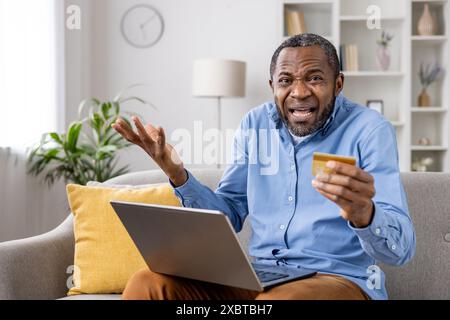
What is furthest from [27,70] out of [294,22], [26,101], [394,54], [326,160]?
[326,160]

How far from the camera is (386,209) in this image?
138cm

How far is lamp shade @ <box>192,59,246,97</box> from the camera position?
4.18 m

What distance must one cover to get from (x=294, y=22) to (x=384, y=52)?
65cm

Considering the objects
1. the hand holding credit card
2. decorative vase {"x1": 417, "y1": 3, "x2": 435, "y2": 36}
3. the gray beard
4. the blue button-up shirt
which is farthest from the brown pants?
decorative vase {"x1": 417, "y1": 3, "x2": 435, "y2": 36}

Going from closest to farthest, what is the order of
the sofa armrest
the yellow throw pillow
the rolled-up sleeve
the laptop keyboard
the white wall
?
the rolled-up sleeve < the laptop keyboard < the sofa armrest < the yellow throw pillow < the white wall

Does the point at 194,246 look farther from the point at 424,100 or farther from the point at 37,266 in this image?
the point at 424,100

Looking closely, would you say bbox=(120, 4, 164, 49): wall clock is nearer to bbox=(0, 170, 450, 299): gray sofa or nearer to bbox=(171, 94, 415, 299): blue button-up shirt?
bbox=(0, 170, 450, 299): gray sofa

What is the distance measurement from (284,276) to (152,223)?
0.32 meters

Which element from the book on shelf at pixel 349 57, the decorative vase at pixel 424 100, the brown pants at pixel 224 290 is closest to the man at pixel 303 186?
the brown pants at pixel 224 290

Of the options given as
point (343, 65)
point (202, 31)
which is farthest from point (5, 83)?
point (343, 65)

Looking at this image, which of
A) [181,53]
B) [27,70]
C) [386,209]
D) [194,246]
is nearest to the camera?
[194,246]

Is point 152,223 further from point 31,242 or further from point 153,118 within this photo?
point 153,118

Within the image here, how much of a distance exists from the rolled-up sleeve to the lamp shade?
272cm

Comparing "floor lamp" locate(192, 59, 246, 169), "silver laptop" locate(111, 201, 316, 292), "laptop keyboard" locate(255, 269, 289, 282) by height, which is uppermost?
"floor lamp" locate(192, 59, 246, 169)
